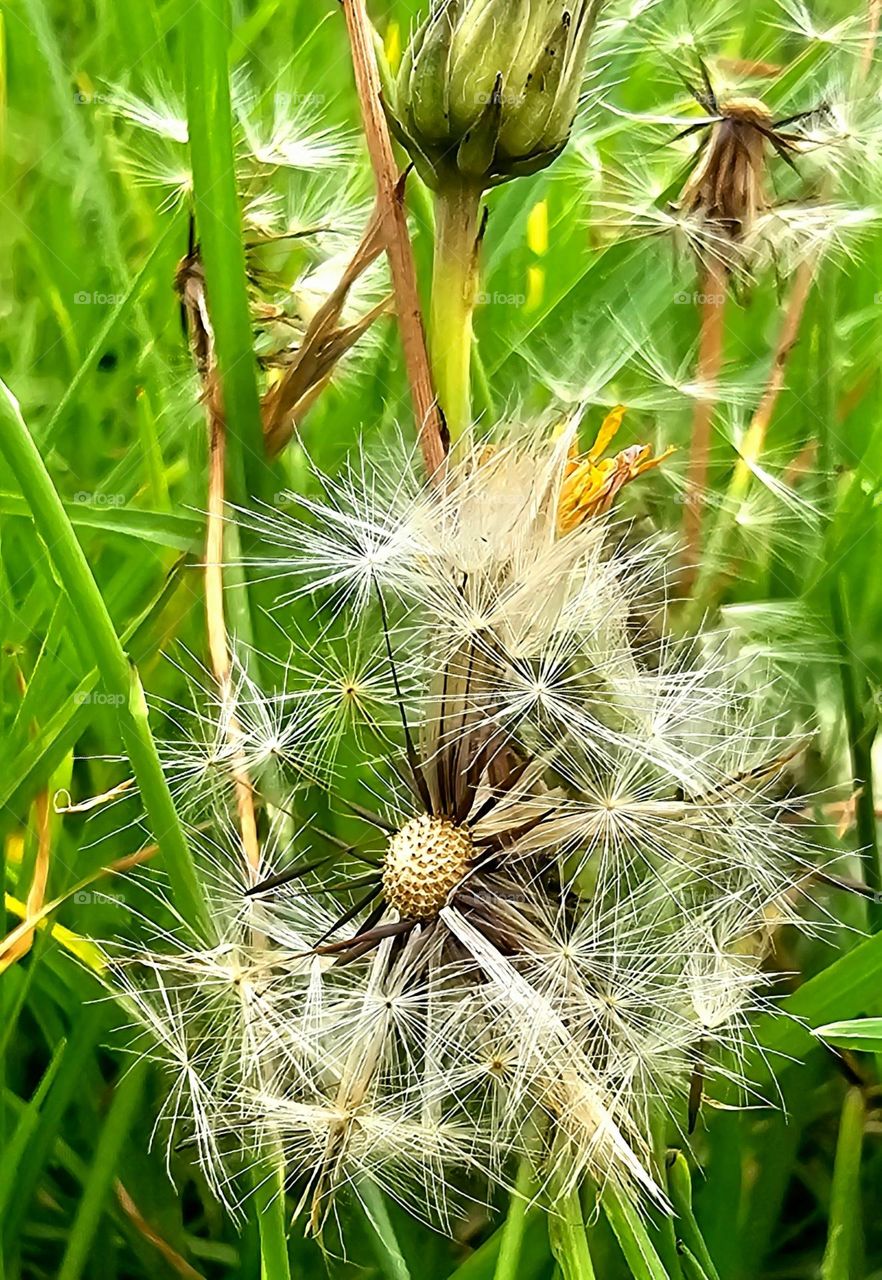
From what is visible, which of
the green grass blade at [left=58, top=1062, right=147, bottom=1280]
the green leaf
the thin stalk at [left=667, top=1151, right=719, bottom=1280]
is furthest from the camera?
the green grass blade at [left=58, top=1062, right=147, bottom=1280]

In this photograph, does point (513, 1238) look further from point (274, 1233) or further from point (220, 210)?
point (220, 210)

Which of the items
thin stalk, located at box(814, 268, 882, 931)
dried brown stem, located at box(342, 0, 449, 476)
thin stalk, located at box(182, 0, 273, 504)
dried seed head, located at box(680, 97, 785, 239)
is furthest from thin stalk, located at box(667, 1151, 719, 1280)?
dried seed head, located at box(680, 97, 785, 239)

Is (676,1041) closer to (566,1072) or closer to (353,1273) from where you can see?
(566,1072)

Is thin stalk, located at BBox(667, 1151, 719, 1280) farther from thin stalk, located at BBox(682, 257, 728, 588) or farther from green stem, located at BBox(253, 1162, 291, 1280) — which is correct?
thin stalk, located at BBox(682, 257, 728, 588)

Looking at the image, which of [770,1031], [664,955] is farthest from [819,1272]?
[664,955]

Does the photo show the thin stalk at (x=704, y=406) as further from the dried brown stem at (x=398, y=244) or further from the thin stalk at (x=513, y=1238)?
the thin stalk at (x=513, y=1238)

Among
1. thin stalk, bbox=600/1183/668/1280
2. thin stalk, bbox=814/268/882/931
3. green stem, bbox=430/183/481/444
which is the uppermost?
green stem, bbox=430/183/481/444
